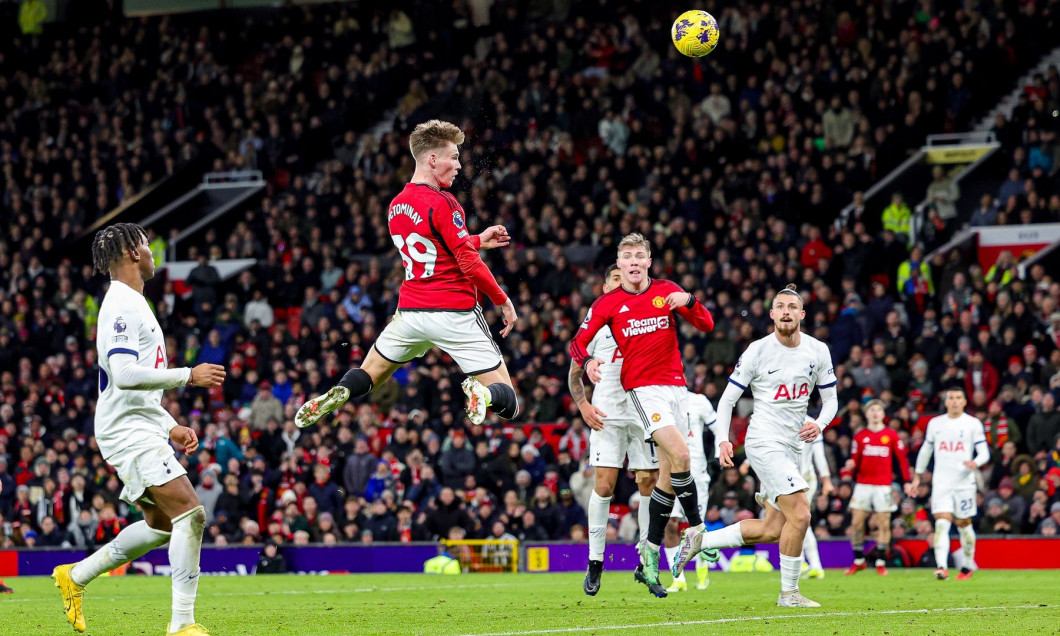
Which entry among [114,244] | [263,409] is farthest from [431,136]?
[263,409]

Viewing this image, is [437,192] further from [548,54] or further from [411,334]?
[548,54]

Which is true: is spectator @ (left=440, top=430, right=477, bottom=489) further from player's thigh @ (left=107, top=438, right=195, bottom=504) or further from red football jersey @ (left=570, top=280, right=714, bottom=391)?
player's thigh @ (left=107, top=438, right=195, bottom=504)

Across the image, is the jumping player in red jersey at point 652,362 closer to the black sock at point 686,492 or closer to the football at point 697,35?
the black sock at point 686,492

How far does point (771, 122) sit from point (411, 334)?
59.4 feet

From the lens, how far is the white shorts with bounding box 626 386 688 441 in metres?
11.9

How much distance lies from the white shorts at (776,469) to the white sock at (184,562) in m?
4.93

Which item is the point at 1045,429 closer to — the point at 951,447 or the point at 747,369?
the point at 951,447

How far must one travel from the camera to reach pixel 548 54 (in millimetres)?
30672

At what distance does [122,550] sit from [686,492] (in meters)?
4.82

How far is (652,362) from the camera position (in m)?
12.1

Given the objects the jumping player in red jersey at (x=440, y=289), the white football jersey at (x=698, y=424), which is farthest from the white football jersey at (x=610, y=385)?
the white football jersey at (x=698, y=424)

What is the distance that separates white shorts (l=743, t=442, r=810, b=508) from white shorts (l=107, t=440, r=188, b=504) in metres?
5.05

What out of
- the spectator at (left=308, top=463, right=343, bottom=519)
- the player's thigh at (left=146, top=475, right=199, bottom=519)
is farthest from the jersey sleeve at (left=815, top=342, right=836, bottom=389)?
the spectator at (left=308, top=463, right=343, bottom=519)

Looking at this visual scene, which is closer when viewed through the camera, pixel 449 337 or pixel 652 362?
pixel 449 337
